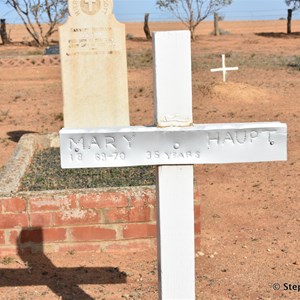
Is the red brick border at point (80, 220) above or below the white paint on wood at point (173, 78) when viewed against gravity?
below

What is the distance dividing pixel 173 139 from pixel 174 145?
3 cm

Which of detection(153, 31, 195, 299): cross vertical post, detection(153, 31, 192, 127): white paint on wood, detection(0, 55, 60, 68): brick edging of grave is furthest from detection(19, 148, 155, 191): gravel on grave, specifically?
detection(0, 55, 60, 68): brick edging of grave

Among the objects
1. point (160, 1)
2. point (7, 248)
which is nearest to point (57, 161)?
point (7, 248)

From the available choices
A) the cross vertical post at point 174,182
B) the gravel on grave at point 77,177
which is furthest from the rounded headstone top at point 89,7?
the cross vertical post at point 174,182

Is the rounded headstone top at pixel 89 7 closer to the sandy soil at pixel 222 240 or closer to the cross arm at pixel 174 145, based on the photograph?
the sandy soil at pixel 222 240

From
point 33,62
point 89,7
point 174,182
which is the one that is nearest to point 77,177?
point 89,7

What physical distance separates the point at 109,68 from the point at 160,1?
27692 mm

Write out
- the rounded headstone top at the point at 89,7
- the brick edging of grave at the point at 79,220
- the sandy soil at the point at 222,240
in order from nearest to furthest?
the sandy soil at the point at 222,240
the brick edging of grave at the point at 79,220
the rounded headstone top at the point at 89,7

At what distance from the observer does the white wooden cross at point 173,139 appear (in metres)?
2.76

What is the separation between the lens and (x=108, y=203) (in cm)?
462

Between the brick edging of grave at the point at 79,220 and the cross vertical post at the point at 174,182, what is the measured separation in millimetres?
1622

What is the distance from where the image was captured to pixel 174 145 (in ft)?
9.09

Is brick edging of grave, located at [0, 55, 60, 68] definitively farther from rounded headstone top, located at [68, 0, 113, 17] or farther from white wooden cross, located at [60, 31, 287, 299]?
white wooden cross, located at [60, 31, 287, 299]

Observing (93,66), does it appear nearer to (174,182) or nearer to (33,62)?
(174,182)
